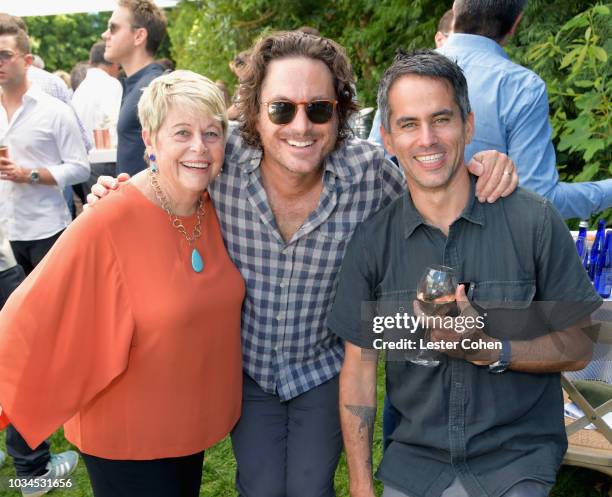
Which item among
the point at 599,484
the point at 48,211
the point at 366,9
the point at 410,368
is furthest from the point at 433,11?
the point at 410,368

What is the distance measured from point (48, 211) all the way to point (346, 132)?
254 cm

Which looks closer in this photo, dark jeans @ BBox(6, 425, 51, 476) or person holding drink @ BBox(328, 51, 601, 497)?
person holding drink @ BBox(328, 51, 601, 497)

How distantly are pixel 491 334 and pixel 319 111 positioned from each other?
103 centimetres

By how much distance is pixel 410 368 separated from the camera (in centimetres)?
228

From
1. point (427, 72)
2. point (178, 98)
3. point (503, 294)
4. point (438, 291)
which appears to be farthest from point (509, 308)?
point (178, 98)

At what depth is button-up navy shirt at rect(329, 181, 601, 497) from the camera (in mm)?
2143

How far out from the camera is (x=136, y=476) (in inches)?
93.7

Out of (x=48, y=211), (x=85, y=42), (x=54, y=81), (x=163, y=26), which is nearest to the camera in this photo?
(x=48, y=211)

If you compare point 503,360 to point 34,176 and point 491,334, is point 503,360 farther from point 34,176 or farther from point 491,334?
point 34,176

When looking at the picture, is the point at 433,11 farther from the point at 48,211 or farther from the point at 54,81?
the point at 48,211

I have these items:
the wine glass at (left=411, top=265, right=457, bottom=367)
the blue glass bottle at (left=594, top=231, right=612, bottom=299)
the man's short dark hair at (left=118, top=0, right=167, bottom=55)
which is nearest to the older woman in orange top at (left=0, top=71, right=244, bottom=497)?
the wine glass at (left=411, top=265, right=457, bottom=367)

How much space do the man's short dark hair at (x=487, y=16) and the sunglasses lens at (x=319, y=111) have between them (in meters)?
1.04

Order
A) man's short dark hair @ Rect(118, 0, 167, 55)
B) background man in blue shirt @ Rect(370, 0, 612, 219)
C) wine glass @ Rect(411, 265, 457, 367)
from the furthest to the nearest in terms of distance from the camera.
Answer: man's short dark hair @ Rect(118, 0, 167, 55), background man in blue shirt @ Rect(370, 0, 612, 219), wine glass @ Rect(411, 265, 457, 367)

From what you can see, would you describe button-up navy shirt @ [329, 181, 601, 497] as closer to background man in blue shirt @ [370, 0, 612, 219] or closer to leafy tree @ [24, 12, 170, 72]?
background man in blue shirt @ [370, 0, 612, 219]
